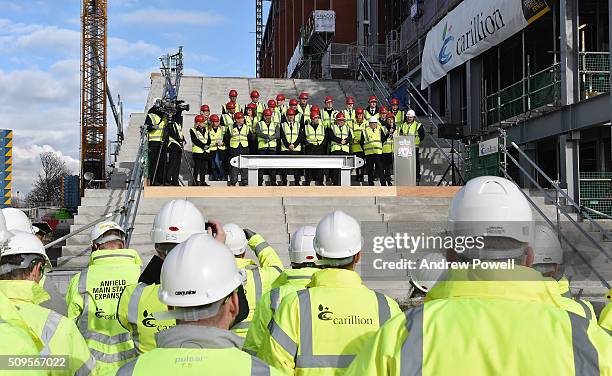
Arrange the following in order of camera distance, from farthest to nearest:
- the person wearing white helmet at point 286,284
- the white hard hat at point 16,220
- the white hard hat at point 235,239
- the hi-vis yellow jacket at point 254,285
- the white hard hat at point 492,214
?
the white hard hat at point 235,239, the white hard hat at point 16,220, the hi-vis yellow jacket at point 254,285, the person wearing white helmet at point 286,284, the white hard hat at point 492,214

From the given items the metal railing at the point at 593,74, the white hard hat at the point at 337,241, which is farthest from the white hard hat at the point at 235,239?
the metal railing at the point at 593,74

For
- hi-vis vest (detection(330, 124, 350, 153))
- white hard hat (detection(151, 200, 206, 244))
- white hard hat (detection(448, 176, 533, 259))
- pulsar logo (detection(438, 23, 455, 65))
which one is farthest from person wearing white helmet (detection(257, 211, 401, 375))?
pulsar logo (detection(438, 23, 455, 65))

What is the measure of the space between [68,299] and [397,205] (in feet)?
31.3

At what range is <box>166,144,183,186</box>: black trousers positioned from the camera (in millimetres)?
14336

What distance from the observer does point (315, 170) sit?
16062 millimetres

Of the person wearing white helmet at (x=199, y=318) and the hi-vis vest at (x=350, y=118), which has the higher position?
the hi-vis vest at (x=350, y=118)

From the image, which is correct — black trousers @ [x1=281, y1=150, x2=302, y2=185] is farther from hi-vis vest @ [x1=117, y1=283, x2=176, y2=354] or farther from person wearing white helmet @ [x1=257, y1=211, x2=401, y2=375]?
person wearing white helmet @ [x1=257, y1=211, x2=401, y2=375]

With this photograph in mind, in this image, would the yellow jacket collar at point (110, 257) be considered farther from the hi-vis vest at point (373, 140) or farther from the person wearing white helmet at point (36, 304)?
the hi-vis vest at point (373, 140)

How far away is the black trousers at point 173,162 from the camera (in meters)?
14.3

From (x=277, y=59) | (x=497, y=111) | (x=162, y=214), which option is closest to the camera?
(x=162, y=214)

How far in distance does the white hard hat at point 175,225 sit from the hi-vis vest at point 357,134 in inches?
473

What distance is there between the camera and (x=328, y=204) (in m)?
13.1

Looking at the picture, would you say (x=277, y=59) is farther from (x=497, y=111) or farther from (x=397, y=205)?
(x=397, y=205)

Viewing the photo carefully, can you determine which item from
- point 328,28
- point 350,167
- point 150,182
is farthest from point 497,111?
point 328,28
